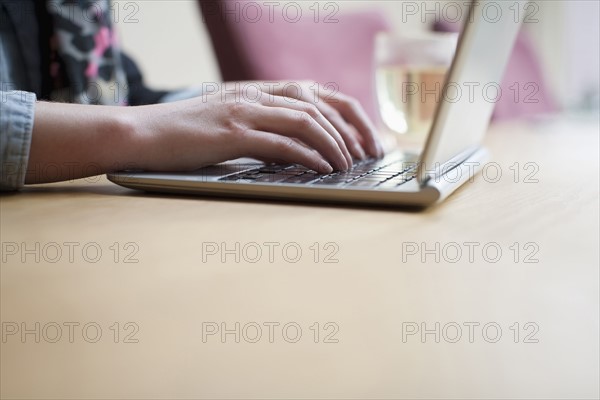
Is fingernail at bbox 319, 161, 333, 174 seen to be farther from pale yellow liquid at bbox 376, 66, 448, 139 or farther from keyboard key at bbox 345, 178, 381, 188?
pale yellow liquid at bbox 376, 66, 448, 139

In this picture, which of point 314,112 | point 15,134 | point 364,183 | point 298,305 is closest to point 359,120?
point 314,112

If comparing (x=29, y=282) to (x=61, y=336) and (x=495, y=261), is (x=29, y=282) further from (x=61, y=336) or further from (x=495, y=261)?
(x=495, y=261)

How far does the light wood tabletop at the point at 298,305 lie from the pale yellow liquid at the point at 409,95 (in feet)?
2.22

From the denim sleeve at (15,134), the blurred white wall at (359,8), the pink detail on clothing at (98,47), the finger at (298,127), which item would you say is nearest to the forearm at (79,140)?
the denim sleeve at (15,134)

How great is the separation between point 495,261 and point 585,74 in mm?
3419

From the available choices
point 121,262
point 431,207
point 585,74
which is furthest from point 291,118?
point 585,74

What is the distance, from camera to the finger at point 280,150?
59cm

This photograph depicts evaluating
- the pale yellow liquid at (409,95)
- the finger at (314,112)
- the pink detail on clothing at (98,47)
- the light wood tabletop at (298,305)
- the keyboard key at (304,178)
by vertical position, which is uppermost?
the pink detail on clothing at (98,47)

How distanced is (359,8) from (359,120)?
1.43m

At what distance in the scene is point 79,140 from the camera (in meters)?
0.55

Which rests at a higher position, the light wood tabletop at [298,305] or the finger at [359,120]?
the finger at [359,120]

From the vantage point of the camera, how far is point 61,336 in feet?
0.94

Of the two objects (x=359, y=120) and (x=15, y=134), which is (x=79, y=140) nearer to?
(x=15, y=134)

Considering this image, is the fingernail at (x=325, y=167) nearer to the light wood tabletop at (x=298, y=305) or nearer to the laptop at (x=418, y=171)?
the laptop at (x=418, y=171)
